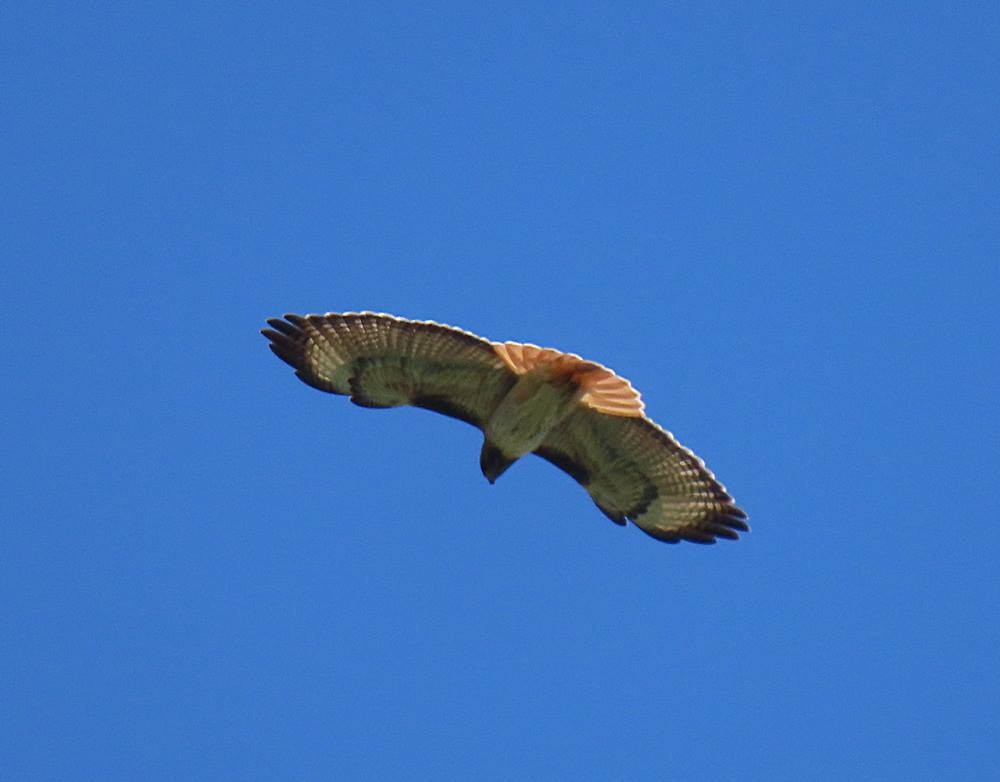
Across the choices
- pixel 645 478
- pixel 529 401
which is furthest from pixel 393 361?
pixel 645 478

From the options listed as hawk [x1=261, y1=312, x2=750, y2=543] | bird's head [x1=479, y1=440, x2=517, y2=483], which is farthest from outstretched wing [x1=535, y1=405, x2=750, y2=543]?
bird's head [x1=479, y1=440, x2=517, y2=483]

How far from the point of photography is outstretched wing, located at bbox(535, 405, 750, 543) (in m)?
13.4

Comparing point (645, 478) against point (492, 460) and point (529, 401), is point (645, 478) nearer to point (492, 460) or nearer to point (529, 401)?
point (492, 460)

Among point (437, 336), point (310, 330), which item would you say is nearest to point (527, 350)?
point (437, 336)

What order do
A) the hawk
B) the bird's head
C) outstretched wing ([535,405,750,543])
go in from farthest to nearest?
outstretched wing ([535,405,750,543]), the bird's head, the hawk

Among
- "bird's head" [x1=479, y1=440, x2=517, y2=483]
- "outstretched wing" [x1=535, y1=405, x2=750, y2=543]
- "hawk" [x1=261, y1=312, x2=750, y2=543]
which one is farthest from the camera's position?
"outstretched wing" [x1=535, y1=405, x2=750, y2=543]

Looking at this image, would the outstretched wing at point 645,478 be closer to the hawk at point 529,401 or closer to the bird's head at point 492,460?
the hawk at point 529,401

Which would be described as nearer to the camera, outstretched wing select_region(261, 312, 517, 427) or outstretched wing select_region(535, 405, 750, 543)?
outstretched wing select_region(261, 312, 517, 427)

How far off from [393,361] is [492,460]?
3.42 feet

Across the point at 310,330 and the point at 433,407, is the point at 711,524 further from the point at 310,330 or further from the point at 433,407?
the point at 310,330

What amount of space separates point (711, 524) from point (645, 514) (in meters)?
0.50

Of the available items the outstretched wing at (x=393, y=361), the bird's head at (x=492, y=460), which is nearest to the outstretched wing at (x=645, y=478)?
the bird's head at (x=492, y=460)

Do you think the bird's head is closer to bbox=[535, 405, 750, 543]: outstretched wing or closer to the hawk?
the hawk

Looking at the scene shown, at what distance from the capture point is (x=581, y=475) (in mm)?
13711
